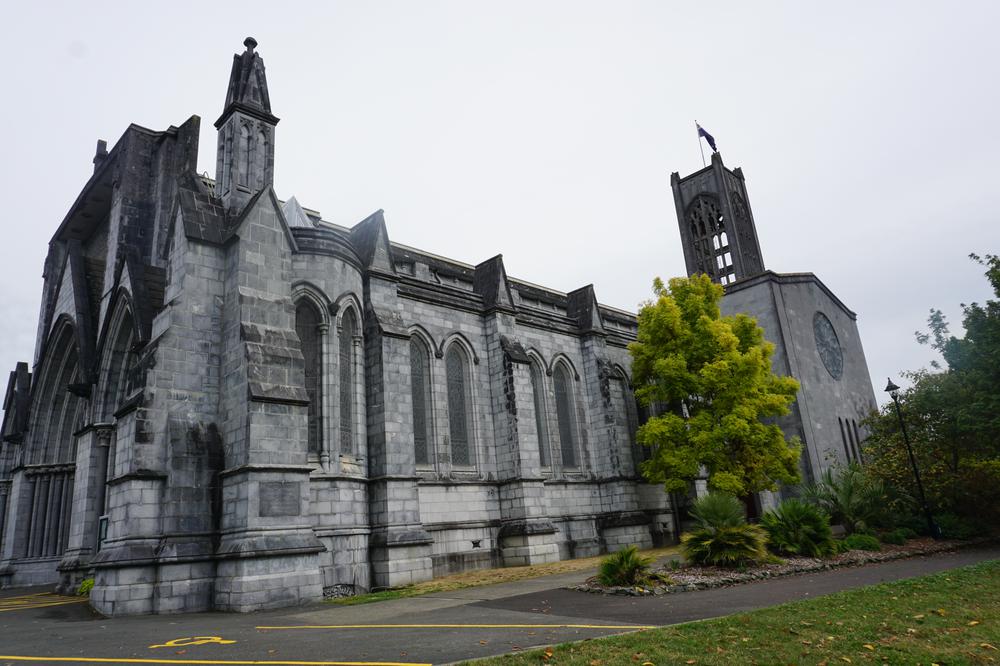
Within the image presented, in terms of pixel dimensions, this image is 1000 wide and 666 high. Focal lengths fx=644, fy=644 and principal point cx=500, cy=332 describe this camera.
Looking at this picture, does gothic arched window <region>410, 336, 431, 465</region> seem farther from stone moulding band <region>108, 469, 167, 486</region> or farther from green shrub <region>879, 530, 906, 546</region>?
green shrub <region>879, 530, 906, 546</region>

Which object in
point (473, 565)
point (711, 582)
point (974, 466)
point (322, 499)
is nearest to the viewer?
point (711, 582)

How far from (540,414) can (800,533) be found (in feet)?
37.0

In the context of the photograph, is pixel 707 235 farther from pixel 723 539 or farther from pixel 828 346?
pixel 723 539

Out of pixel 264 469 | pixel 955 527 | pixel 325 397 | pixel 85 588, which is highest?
pixel 325 397

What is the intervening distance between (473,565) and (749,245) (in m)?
37.0

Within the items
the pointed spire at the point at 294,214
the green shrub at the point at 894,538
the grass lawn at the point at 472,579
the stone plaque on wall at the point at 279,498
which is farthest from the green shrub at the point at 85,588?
the green shrub at the point at 894,538

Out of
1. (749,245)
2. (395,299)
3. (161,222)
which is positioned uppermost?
(749,245)

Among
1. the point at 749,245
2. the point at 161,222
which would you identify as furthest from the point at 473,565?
the point at 749,245

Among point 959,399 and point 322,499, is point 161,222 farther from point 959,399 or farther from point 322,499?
point 959,399

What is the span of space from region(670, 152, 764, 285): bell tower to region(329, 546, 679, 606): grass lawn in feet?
108

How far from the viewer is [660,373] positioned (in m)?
26.2

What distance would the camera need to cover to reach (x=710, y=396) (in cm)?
2594

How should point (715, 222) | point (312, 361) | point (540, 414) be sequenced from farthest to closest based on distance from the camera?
1. point (715, 222)
2. point (540, 414)
3. point (312, 361)

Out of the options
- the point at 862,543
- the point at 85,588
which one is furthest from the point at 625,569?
the point at 85,588
